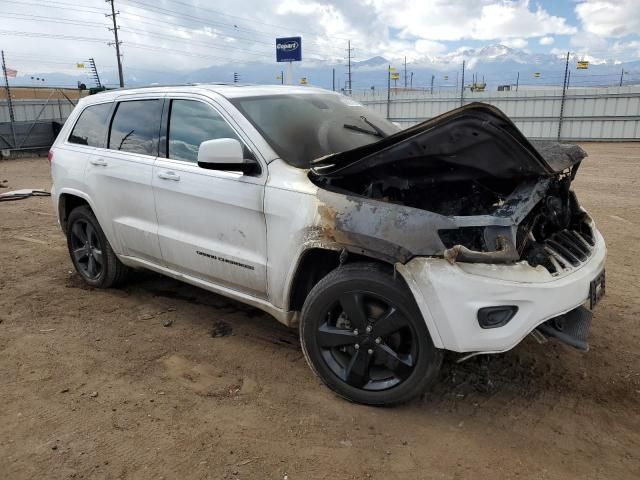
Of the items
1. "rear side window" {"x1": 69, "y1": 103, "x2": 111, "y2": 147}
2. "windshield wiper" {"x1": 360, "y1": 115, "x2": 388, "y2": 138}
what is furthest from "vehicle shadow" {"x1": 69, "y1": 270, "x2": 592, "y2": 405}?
"windshield wiper" {"x1": 360, "y1": 115, "x2": 388, "y2": 138}

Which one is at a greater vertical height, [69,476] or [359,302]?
[359,302]

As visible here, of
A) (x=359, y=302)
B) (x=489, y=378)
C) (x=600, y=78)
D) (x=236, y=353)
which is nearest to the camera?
(x=359, y=302)

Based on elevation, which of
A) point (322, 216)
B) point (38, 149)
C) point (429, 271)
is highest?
point (322, 216)

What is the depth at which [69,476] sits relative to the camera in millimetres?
2527

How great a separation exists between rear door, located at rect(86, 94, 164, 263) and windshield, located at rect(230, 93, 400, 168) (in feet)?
3.11

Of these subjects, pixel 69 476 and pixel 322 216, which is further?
pixel 322 216

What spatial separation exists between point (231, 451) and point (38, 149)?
64.1 ft

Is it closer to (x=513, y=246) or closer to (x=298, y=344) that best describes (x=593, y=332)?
(x=513, y=246)

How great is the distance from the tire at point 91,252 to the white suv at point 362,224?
1.86 feet

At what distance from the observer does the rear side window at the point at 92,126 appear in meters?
4.62

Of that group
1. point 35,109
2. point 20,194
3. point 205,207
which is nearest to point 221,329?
point 205,207

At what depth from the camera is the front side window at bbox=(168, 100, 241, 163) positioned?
3.64 meters

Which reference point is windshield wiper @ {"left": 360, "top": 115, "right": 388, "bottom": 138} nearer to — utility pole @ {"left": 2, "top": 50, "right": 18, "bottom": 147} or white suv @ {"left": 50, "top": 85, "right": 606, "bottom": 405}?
white suv @ {"left": 50, "top": 85, "right": 606, "bottom": 405}

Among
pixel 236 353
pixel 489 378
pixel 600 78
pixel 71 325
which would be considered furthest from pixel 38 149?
pixel 600 78
